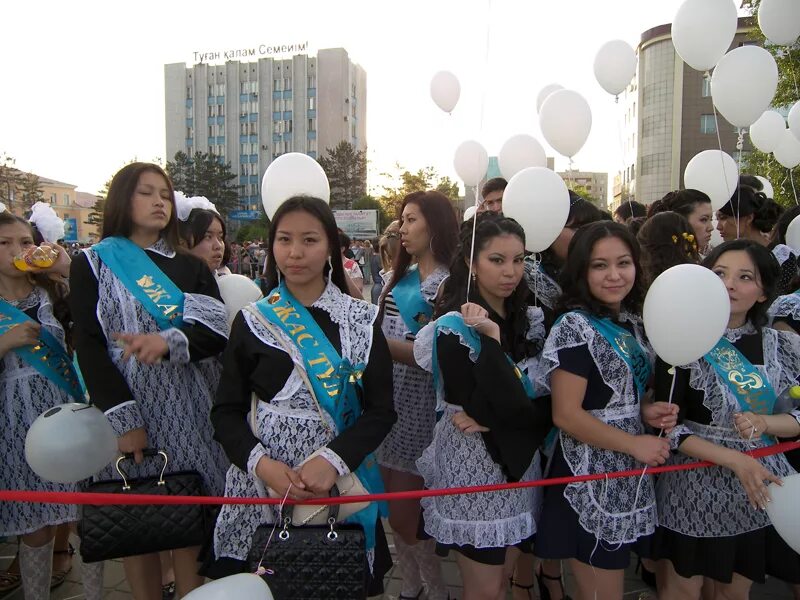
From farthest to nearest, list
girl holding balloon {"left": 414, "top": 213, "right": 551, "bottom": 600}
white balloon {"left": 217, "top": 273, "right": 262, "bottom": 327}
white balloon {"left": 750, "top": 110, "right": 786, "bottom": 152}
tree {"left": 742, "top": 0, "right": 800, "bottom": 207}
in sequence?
tree {"left": 742, "top": 0, "right": 800, "bottom": 207} → white balloon {"left": 750, "top": 110, "right": 786, "bottom": 152} → white balloon {"left": 217, "top": 273, "right": 262, "bottom": 327} → girl holding balloon {"left": 414, "top": 213, "right": 551, "bottom": 600}

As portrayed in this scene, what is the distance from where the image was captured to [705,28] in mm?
3320

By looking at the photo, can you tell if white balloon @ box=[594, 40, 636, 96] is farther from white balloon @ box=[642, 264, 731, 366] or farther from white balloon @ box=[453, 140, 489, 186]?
white balloon @ box=[642, 264, 731, 366]

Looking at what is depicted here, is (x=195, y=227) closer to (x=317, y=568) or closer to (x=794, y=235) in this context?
(x=317, y=568)

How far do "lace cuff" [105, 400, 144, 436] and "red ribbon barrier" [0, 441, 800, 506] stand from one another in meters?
0.31

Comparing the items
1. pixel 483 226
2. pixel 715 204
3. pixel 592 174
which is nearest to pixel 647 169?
pixel 715 204

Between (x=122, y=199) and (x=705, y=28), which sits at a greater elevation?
(x=705, y=28)

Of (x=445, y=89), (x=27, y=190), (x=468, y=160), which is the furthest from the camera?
(x=27, y=190)

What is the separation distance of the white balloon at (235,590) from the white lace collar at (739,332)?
1.88m

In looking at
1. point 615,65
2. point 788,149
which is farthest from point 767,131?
point 615,65

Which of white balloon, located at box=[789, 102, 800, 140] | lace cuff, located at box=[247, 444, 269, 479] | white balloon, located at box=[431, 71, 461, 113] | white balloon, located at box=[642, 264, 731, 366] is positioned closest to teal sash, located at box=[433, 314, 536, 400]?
white balloon, located at box=[642, 264, 731, 366]

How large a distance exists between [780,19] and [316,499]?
14.9 ft

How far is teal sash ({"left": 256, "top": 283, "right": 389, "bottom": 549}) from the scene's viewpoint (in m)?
1.84

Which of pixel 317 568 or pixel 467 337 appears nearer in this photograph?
pixel 317 568

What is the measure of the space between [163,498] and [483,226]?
1.49 m
